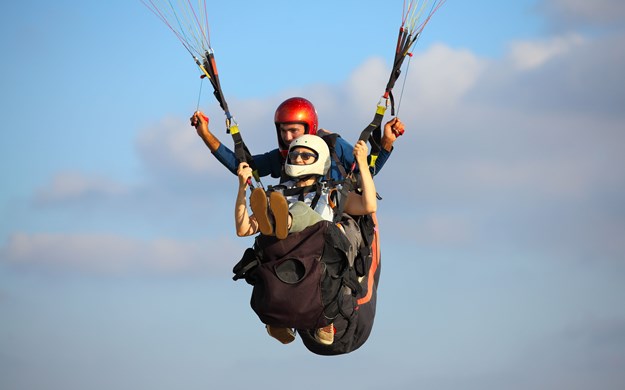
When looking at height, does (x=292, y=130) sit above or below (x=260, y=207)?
above

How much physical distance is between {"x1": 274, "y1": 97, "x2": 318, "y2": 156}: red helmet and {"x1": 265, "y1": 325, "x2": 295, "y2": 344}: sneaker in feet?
6.59

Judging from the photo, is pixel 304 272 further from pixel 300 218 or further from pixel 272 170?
pixel 272 170

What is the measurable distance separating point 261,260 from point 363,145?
1432 millimetres

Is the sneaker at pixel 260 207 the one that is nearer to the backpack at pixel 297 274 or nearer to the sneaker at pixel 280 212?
the sneaker at pixel 280 212

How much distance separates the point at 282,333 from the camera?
1056 cm

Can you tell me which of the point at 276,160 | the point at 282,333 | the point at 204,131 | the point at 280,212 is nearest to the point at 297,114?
the point at 276,160

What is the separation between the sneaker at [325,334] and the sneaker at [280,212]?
1.19m

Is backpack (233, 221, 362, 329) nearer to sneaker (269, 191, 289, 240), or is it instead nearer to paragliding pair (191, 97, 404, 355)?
paragliding pair (191, 97, 404, 355)

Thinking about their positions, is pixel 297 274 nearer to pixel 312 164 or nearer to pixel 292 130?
pixel 312 164

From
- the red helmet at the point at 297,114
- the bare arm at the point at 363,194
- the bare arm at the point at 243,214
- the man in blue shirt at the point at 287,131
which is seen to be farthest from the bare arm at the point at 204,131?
the bare arm at the point at 363,194

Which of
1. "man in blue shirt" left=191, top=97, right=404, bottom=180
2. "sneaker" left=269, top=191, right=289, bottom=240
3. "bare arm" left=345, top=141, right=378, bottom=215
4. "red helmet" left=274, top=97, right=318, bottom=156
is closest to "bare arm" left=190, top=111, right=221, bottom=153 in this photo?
"man in blue shirt" left=191, top=97, right=404, bottom=180

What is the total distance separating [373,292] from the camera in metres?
11.7

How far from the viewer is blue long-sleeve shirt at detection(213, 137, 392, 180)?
37.6 feet

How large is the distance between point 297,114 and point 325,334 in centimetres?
229
